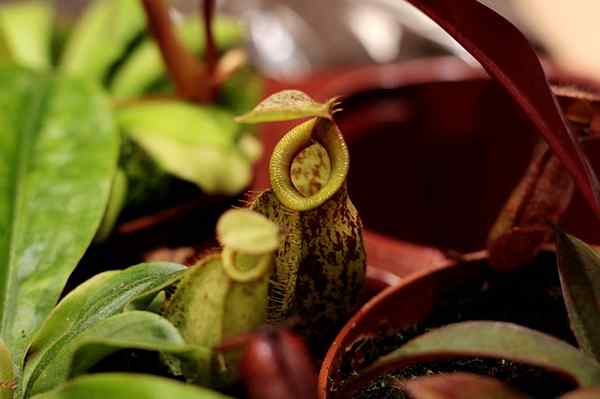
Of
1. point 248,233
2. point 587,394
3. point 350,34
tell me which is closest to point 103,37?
point 350,34

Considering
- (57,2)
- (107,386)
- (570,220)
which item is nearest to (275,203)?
(107,386)

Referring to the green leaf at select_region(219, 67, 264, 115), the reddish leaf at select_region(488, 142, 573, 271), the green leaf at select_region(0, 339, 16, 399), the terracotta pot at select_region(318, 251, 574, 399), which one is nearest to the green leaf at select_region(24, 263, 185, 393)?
the green leaf at select_region(0, 339, 16, 399)

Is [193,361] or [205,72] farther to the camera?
[205,72]

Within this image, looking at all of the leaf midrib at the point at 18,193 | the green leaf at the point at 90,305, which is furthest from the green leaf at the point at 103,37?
the green leaf at the point at 90,305

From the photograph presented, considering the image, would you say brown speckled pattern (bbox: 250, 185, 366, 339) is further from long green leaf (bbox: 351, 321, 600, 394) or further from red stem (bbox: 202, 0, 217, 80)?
red stem (bbox: 202, 0, 217, 80)

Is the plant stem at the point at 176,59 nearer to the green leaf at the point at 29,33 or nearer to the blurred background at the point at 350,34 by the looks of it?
the green leaf at the point at 29,33

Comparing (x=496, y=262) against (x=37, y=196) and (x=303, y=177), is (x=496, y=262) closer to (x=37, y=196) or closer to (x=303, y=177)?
(x=303, y=177)
